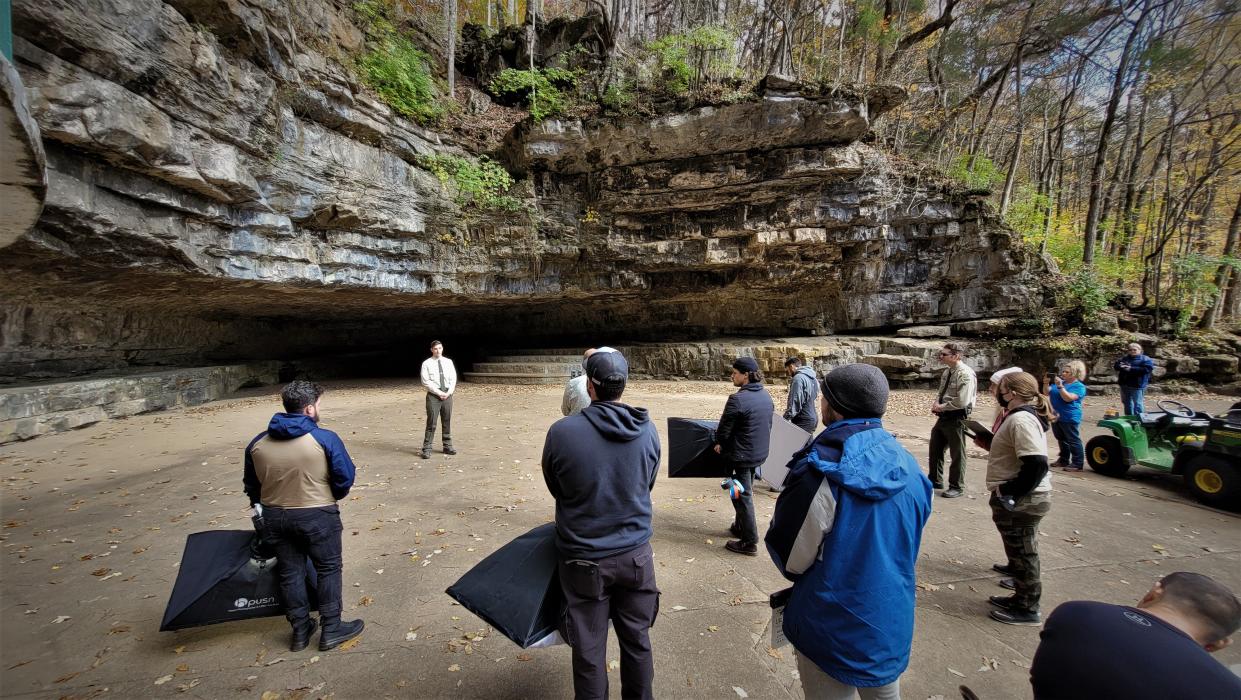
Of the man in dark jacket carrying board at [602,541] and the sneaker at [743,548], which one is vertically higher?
the man in dark jacket carrying board at [602,541]

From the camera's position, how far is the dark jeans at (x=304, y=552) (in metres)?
2.78

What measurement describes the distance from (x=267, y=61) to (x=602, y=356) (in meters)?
12.2

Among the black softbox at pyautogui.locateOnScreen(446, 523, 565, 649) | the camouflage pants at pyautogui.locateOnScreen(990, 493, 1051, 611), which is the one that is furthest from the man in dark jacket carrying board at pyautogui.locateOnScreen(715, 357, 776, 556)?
the black softbox at pyautogui.locateOnScreen(446, 523, 565, 649)

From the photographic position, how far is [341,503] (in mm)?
5359

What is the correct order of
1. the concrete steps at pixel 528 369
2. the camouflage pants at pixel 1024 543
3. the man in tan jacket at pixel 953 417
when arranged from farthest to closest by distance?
the concrete steps at pixel 528 369, the man in tan jacket at pixel 953 417, the camouflage pants at pixel 1024 543

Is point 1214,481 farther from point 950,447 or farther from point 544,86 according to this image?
point 544,86

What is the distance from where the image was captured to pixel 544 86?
15445mm

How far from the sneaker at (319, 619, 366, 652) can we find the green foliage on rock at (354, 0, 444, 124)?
14.1 metres

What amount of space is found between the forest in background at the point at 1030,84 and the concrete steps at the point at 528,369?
8740 millimetres

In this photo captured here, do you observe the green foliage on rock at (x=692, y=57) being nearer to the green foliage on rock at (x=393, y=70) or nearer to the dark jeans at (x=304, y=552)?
the green foliage on rock at (x=393, y=70)

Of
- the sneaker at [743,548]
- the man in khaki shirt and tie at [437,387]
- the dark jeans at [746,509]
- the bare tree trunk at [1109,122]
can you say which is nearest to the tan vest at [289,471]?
the dark jeans at [746,509]

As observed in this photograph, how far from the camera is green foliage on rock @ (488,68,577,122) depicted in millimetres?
14766

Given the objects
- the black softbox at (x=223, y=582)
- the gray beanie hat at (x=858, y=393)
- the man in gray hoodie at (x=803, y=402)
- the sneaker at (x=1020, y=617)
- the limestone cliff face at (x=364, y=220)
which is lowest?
the sneaker at (x=1020, y=617)

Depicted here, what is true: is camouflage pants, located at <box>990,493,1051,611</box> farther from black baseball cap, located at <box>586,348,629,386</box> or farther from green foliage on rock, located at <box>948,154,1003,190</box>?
green foliage on rock, located at <box>948,154,1003,190</box>
